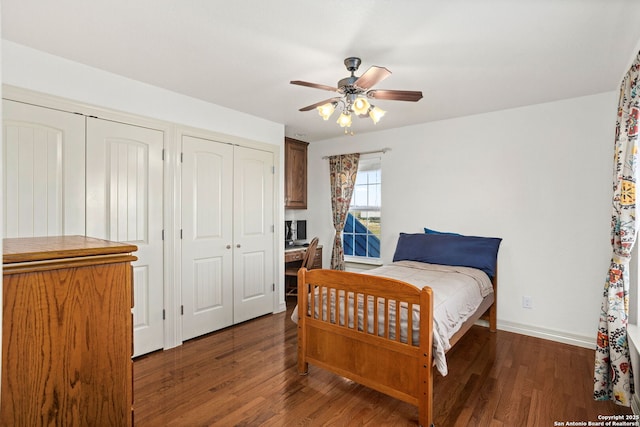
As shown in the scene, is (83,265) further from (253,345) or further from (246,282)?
(246,282)

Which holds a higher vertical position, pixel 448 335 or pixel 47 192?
pixel 47 192

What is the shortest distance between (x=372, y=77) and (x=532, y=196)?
2.34 m

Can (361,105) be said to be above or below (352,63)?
below

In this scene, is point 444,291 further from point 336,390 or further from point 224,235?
point 224,235

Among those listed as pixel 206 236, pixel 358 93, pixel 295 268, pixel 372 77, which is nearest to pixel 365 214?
pixel 295 268

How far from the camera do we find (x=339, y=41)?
2166 mm

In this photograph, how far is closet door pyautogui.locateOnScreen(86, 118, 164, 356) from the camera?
2.67 metres

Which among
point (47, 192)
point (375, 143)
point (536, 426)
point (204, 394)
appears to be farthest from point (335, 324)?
point (375, 143)

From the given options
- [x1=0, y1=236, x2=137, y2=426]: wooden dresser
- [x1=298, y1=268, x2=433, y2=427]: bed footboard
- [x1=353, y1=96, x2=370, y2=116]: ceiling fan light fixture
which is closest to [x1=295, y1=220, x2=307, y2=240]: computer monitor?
[x1=298, y1=268, x2=433, y2=427]: bed footboard

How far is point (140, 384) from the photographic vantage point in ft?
8.17

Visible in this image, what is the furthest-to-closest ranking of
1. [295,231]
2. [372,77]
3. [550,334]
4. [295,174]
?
[295,231] < [295,174] < [550,334] < [372,77]

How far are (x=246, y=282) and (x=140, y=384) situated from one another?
1.48 metres

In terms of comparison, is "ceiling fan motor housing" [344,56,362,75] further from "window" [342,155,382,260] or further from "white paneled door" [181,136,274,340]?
"window" [342,155,382,260]

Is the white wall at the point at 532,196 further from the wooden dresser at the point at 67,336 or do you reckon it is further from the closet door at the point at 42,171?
the wooden dresser at the point at 67,336
